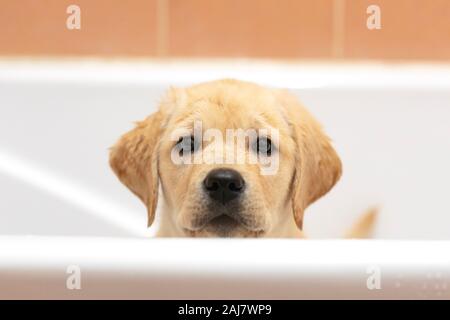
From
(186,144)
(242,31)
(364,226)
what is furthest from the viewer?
(242,31)

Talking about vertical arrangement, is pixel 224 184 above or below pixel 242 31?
below

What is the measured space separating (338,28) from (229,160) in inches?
38.9

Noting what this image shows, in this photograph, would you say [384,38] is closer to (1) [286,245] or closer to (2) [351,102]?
(2) [351,102]

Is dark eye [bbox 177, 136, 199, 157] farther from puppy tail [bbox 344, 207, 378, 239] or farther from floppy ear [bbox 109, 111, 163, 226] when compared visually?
puppy tail [bbox 344, 207, 378, 239]

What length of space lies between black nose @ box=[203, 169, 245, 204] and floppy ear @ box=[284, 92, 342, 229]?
0.14 m

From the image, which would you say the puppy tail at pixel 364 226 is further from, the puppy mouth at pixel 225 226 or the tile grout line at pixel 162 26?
the tile grout line at pixel 162 26

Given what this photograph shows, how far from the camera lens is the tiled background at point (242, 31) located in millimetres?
1991

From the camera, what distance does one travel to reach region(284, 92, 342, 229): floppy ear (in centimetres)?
121

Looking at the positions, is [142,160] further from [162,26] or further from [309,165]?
[162,26]

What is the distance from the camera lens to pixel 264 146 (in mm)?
1223

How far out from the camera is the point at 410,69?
1.96 metres

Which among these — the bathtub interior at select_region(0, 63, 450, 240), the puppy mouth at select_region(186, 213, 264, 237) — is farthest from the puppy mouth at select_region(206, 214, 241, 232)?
the bathtub interior at select_region(0, 63, 450, 240)

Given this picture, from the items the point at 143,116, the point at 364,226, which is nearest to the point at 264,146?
the point at 364,226

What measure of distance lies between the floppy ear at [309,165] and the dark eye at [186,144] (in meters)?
0.19
